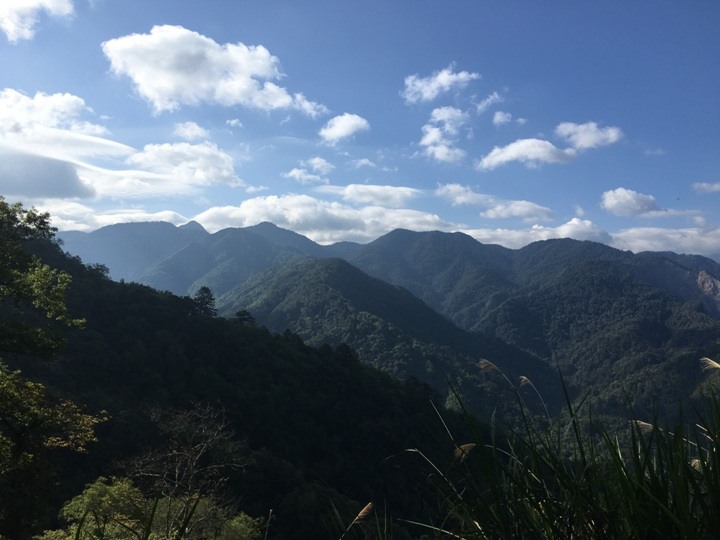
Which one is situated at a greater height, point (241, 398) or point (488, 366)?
point (488, 366)

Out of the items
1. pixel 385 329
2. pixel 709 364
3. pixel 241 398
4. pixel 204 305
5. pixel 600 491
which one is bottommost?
pixel 385 329

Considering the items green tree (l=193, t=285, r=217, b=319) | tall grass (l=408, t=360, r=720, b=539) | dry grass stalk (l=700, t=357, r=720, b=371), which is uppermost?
dry grass stalk (l=700, t=357, r=720, b=371)

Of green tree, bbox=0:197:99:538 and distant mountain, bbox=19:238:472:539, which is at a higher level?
green tree, bbox=0:197:99:538

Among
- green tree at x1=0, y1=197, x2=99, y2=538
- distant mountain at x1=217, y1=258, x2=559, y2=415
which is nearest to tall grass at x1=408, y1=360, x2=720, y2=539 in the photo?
green tree at x1=0, y1=197, x2=99, y2=538

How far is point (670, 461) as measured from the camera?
6.71 feet

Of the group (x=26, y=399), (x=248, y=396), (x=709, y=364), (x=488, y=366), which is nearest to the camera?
(x=488, y=366)

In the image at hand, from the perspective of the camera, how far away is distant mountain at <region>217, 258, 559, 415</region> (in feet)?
397

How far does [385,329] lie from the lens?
138 meters

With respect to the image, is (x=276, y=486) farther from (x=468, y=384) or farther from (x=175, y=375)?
(x=468, y=384)

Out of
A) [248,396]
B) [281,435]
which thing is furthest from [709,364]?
[248,396]

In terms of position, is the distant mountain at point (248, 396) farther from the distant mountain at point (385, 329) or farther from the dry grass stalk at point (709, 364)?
the distant mountain at point (385, 329)

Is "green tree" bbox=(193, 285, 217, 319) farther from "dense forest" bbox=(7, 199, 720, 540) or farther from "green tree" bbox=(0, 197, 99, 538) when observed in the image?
"green tree" bbox=(0, 197, 99, 538)

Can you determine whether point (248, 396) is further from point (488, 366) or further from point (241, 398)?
point (488, 366)

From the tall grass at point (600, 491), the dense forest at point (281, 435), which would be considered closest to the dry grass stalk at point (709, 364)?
the dense forest at point (281, 435)
